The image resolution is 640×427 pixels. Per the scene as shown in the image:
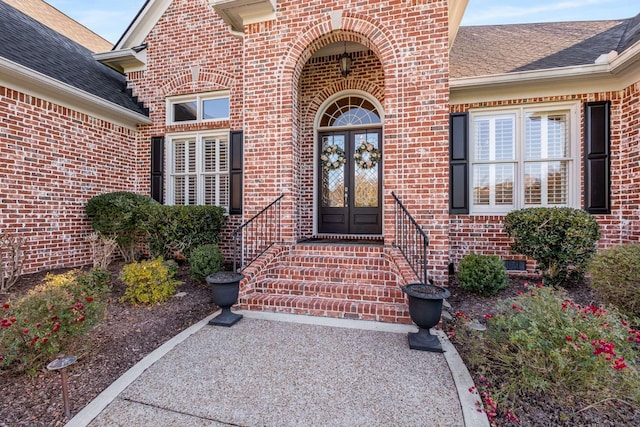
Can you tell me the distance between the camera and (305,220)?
6.21m

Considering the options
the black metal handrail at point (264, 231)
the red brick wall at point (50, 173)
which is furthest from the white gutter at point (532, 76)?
the red brick wall at point (50, 173)

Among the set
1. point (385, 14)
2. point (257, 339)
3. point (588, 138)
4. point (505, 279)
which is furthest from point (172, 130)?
point (588, 138)

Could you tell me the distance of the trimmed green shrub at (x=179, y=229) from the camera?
525cm

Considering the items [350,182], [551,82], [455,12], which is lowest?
[350,182]

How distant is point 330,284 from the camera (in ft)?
13.1

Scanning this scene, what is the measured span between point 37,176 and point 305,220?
477cm

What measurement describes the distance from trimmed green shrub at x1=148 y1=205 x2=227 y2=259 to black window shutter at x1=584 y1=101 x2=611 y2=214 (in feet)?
22.3

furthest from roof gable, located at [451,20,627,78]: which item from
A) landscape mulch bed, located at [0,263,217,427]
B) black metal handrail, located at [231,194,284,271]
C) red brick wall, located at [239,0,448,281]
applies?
landscape mulch bed, located at [0,263,217,427]

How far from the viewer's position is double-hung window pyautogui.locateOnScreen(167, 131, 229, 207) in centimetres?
655

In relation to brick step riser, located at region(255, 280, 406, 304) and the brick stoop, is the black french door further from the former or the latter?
brick step riser, located at region(255, 280, 406, 304)

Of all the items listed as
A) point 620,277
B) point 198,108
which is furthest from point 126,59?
point 620,277

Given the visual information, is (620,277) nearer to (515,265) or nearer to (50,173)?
(515,265)

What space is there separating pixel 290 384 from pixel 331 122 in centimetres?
513

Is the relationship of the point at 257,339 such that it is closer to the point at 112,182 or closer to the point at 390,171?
the point at 390,171
